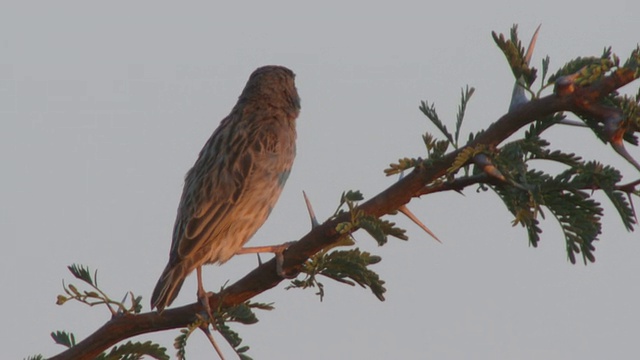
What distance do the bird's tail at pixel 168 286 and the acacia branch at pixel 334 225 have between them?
4.29 feet

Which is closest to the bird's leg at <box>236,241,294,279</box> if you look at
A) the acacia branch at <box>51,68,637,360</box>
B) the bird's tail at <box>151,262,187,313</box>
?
the acacia branch at <box>51,68,637,360</box>

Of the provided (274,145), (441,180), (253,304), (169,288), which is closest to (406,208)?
(441,180)

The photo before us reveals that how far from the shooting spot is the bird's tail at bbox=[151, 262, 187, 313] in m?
5.32

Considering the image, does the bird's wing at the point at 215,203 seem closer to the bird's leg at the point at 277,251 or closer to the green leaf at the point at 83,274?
the bird's leg at the point at 277,251

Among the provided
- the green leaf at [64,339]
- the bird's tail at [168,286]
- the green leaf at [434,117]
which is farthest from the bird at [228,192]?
the green leaf at [434,117]

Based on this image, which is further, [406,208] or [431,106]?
[406,208]

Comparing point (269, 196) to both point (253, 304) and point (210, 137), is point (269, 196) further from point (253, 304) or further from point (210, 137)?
point (253, 304)

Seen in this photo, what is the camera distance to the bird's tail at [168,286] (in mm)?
5319

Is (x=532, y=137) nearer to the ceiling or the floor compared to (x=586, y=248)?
nearer to the ceiling

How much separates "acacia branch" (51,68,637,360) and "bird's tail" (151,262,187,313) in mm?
1307

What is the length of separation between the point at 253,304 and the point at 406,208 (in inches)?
27.9

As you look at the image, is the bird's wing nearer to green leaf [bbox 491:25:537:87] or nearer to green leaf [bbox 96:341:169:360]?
green leaf [bbox 96:341:169:360]

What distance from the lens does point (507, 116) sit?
9.87ft

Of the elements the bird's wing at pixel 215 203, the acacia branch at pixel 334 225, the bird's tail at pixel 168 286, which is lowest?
the acacia branch at pixel 334 225
